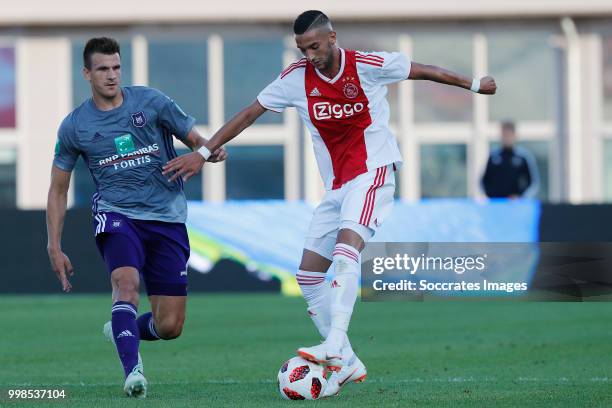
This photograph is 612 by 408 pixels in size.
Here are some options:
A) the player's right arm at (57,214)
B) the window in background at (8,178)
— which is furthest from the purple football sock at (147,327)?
the window in background at (8,178)

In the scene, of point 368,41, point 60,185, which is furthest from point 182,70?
point 60,185

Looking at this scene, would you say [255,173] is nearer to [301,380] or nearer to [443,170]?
[443,170]

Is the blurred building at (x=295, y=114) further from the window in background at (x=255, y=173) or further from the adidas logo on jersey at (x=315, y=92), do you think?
the adidas logo on jersey at (x=315, y=92)

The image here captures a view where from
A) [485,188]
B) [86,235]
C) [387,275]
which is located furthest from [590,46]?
[387,275]

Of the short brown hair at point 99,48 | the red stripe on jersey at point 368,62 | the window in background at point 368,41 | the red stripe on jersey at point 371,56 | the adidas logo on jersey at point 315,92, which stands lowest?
the adidas logo on jersey at point 315,92

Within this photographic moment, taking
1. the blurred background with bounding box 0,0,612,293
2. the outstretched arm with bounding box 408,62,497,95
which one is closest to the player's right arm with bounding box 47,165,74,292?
the outstretched arm with bounding box 408,62,497,95

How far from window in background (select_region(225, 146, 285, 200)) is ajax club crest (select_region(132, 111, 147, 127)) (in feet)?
54.4

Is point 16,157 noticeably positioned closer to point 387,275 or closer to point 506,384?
point 387,275

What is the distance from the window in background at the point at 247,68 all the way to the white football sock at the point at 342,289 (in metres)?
17.0

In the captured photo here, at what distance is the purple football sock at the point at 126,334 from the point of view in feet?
24.6

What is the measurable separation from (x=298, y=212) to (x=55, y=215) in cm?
936

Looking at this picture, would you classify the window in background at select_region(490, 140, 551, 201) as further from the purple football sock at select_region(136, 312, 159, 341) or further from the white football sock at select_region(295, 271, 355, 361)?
the white football sock at select_region(295, 271, 355, 361)

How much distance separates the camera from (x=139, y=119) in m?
8.05

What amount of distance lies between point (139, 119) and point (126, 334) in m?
1.28
